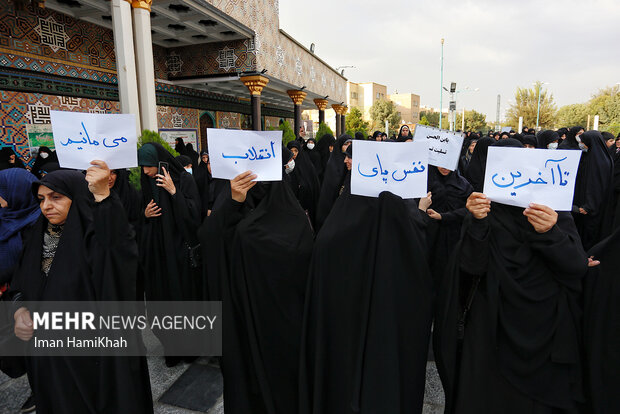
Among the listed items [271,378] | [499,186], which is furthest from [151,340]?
[499,186]

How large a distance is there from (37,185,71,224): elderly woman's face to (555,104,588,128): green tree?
44.3 meters

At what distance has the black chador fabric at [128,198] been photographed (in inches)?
108

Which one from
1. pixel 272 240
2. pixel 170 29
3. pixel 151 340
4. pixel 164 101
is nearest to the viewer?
pixel 272 240

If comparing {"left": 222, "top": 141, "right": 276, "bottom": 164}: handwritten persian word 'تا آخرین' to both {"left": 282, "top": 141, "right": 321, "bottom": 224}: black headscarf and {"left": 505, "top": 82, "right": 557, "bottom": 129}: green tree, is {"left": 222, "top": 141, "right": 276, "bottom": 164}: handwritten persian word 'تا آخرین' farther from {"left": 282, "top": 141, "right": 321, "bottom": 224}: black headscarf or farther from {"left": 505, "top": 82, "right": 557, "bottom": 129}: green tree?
{"left": 505, "top": 82, "right": 557, "bottom": 129}: green tree

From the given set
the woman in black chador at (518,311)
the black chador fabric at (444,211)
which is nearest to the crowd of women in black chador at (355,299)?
the woman in black chador at (518,311)

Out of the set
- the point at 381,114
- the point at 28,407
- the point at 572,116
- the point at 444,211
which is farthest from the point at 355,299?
the point at 572,116

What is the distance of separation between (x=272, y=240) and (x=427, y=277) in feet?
2.47

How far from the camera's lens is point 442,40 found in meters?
25.4

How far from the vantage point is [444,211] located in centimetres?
317

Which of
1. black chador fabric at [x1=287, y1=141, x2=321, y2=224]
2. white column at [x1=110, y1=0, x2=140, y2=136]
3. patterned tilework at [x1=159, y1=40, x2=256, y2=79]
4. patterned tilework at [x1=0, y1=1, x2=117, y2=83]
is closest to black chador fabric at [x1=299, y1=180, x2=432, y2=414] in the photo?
black chador fabric at [x1=287, y1=141, x2=321, y2=224]

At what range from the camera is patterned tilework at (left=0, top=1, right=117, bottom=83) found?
5.99m

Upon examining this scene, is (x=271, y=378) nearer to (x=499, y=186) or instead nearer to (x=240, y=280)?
(x=240, y=280)

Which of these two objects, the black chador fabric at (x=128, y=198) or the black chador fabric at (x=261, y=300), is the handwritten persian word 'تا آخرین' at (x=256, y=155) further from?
the black chador fabric at (x=128, y=198)

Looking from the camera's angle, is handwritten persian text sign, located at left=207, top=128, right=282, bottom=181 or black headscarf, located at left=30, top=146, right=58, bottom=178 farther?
black headscarf, located at left=30, top=146, right=58, bottom=178
